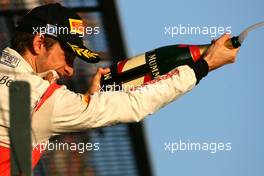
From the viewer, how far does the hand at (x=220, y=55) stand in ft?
10.2

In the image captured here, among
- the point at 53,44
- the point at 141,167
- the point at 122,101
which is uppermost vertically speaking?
the point at 53,44

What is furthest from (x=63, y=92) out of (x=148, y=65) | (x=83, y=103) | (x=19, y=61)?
(x=148, y=65)

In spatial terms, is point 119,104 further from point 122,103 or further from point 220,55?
point 220,55

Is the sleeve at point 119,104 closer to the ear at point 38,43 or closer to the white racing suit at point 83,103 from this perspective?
the white racing suit at point 83,103

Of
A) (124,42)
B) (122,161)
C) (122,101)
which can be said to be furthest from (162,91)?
(122,161)

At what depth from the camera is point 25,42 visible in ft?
Result: 10.4

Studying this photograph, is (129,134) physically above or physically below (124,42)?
below

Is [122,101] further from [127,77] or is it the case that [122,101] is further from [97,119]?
[127,77]

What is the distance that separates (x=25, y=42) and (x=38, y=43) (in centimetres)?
5

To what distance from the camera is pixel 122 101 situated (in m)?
3.06

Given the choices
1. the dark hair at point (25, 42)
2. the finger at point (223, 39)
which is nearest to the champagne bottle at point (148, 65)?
the finger at point (223, 39)

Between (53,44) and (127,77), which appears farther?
(127,77)

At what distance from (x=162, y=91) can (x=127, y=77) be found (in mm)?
406

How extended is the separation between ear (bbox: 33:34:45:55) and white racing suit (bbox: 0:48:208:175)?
0.09 m
